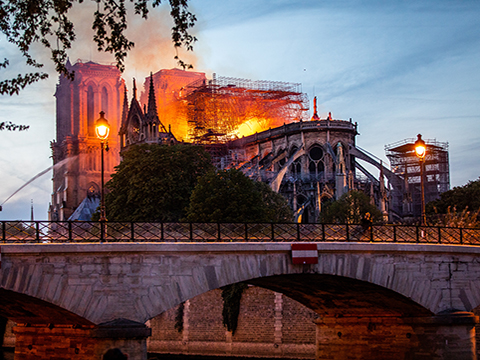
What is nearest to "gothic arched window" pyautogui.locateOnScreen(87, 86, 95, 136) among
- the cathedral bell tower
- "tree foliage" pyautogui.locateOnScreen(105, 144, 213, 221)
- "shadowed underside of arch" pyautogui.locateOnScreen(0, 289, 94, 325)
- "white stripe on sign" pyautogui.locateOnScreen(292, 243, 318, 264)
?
the cathedral bell tower

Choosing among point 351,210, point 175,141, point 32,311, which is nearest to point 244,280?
point 32,311

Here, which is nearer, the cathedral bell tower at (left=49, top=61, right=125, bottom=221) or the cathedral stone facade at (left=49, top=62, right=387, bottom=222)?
the cathedral stone facade at (left=49, top=62, right=387, bottom=222)

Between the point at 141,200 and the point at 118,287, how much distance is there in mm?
33594

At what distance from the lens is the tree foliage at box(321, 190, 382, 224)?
2692 inches

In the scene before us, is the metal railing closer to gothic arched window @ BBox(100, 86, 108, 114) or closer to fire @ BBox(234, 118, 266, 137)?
fire @ BBox(234, 118, 266, 137)

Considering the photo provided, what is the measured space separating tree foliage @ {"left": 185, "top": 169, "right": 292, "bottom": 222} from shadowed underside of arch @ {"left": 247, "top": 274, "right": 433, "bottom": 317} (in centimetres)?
1507

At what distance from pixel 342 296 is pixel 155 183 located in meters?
26.7

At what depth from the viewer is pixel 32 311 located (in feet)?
90.8

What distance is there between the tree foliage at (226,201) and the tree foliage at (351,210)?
15.8 metres

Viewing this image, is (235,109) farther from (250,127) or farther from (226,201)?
(226,201)

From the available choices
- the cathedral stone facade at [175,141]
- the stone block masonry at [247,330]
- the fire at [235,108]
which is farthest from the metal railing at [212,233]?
the fire at [235,108]

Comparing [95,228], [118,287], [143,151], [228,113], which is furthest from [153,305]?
[228,113]

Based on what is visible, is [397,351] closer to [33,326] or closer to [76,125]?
[33,326]

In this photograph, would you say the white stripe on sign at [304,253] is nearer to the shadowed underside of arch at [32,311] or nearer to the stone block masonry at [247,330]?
the shadowed underside of arch at [32,311]
